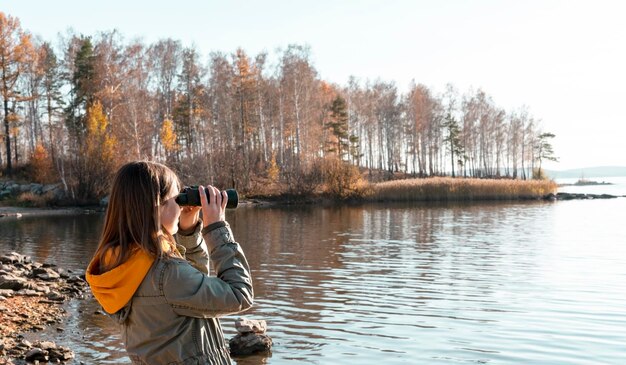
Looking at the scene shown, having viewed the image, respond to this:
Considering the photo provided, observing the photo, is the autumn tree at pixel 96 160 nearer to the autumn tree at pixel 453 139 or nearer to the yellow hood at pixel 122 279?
the autumn tree at pixel 453 139

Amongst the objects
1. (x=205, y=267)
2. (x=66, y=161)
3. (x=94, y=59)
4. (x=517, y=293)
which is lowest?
(x=517, y=293)

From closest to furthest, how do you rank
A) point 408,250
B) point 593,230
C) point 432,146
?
1. point 408,250
2. point 593,230
3. point 432,146

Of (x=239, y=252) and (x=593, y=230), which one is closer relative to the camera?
(x=239, y=252)

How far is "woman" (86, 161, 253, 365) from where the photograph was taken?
2387mm

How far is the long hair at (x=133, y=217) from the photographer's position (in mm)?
2383

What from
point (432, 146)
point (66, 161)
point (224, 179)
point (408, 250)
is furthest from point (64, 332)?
point (432, 146)

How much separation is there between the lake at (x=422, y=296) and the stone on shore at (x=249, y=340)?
0.23 metres

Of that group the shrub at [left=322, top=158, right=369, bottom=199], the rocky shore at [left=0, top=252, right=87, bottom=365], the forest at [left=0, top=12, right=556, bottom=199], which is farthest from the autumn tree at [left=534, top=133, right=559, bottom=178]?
the rocky shore at [left=0, top=252, right=87, bottom=365]

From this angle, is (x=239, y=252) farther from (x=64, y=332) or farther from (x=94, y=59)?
(x=94, y=59)

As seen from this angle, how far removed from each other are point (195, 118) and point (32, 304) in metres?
47.8

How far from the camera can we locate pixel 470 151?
76875 mm

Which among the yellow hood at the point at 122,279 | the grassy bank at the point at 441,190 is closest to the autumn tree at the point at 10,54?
the grassy bank at the point at 441,190

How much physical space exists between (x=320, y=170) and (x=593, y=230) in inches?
1132

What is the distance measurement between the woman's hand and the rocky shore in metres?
6.36
